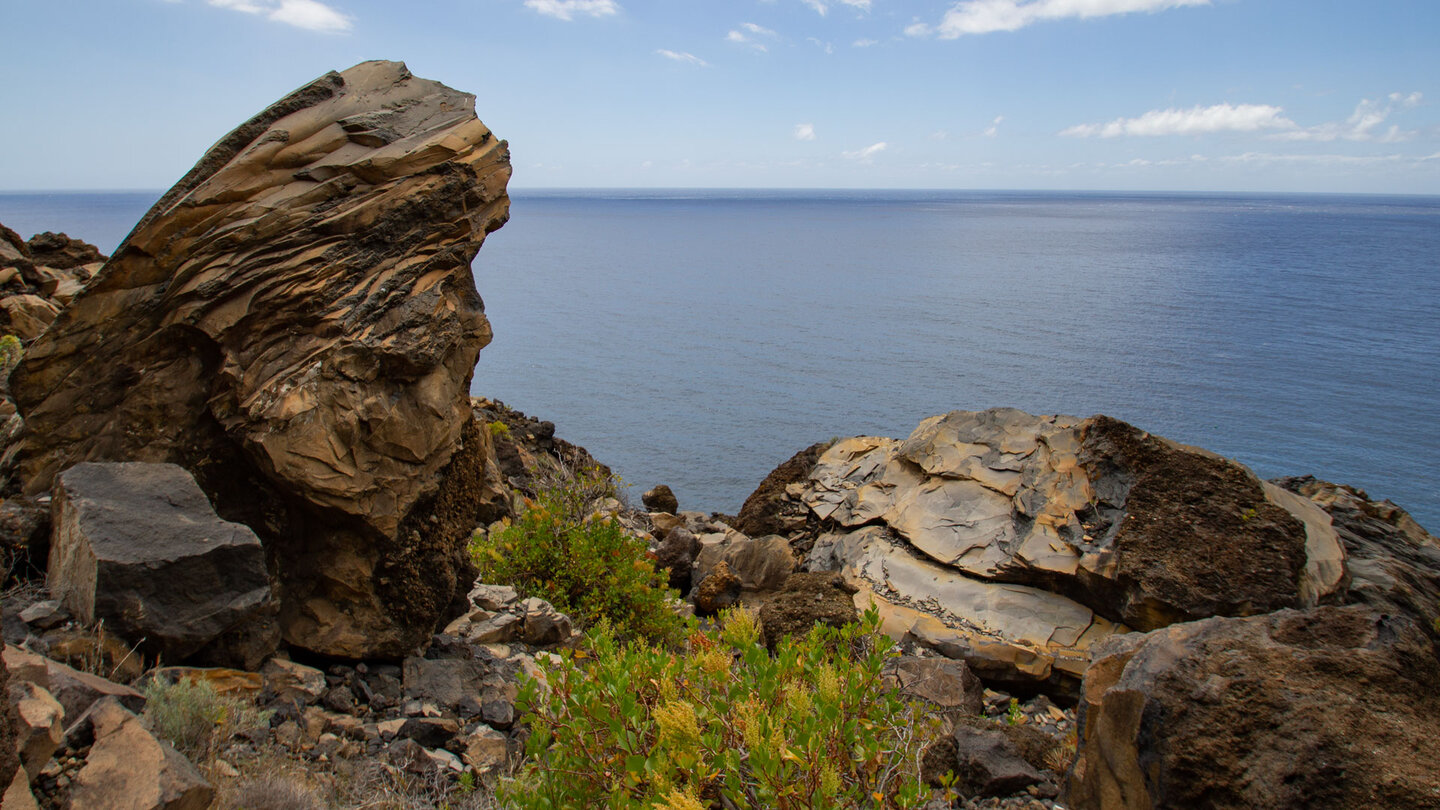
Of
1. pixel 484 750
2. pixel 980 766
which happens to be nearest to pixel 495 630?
pixel 484 750

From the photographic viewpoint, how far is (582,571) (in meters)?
10.9

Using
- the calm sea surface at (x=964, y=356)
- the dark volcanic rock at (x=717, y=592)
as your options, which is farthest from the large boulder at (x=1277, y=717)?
the calm sea surface at (x=964, y=356)

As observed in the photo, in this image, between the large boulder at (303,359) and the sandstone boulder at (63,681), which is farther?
the large boulder at (303,359)

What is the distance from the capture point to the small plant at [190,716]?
5.28 m

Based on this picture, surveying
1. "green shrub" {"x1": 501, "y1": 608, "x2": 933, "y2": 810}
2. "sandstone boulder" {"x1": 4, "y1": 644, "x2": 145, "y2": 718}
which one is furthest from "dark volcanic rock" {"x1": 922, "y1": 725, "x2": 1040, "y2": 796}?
"sandstone boulder" {"x1": 4, "y1": 644, "x2": 145, "y2": 718}

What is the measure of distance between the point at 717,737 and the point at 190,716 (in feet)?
11.8

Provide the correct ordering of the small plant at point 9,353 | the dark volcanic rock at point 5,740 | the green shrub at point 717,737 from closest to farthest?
the dark volcanic rock at point 5,740 → the green shrub at point 717,737 → the small plant at point 9,353

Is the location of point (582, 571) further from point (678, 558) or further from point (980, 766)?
point (980, 766)

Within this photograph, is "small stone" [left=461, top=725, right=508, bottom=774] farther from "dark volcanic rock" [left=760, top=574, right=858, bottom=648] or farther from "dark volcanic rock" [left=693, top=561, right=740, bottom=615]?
"dark volcanic rock" [left=693, top=561, right=740, bottom=615]

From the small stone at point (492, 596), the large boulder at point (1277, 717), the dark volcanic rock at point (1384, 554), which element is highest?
the large boulder at point (1277, 717)

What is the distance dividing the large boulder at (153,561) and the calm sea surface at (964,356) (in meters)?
15.5

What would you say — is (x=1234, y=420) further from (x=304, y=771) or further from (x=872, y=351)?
(x=304, y=771)

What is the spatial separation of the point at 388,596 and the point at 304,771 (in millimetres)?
2192

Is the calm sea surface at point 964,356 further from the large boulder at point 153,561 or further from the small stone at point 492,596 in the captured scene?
the large boulder at point 153,561
